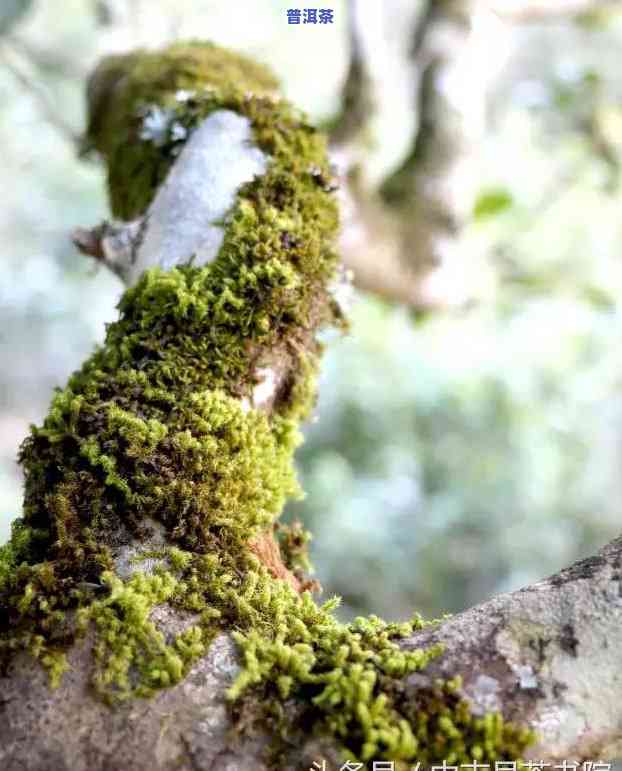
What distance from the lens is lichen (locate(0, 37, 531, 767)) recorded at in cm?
88

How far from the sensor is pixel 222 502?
110 cm

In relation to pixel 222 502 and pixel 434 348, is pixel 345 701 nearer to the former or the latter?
pixel 222 502

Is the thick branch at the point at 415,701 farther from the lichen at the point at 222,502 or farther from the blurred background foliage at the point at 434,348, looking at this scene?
the blurred background foliage at the point at 434,348

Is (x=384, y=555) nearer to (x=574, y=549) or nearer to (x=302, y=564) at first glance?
(x=574, y=549)

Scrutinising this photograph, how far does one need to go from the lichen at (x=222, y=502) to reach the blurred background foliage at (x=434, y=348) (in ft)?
7.84

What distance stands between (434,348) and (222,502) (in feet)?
16.2

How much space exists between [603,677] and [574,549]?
4.09m

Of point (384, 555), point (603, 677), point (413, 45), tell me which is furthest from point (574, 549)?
point (603, 677)

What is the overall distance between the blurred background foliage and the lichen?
2389mm

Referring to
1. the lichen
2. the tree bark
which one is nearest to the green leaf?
the lichen

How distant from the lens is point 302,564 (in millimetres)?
1346

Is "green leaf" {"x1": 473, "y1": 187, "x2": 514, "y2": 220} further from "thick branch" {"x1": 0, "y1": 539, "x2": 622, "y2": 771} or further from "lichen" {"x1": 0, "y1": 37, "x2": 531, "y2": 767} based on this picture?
"thick branch" {"x1": 0, "y1": 539, "x2": 622, "y2": 771}

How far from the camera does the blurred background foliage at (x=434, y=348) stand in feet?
15.2

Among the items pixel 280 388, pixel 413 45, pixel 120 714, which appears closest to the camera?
pixel 120 714
